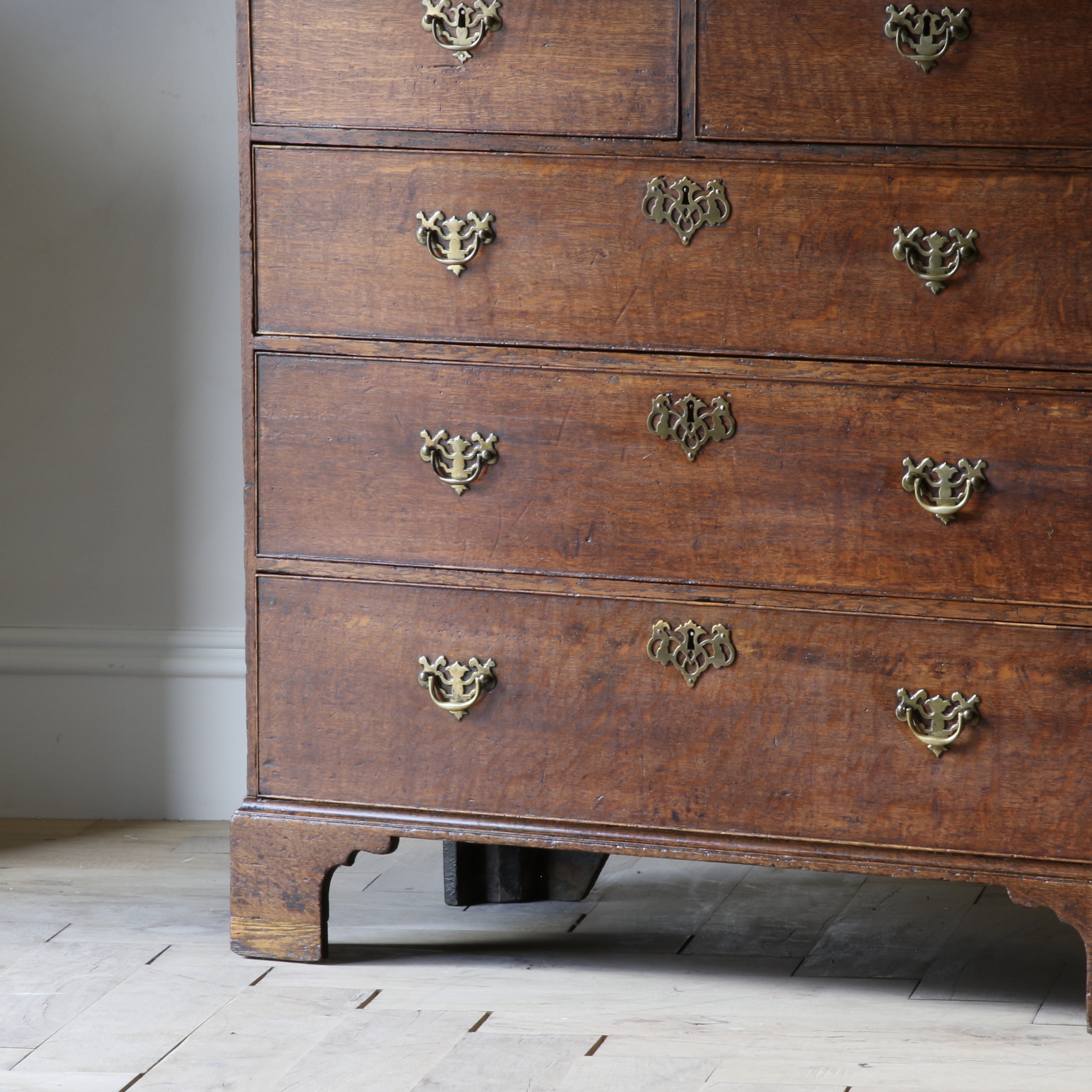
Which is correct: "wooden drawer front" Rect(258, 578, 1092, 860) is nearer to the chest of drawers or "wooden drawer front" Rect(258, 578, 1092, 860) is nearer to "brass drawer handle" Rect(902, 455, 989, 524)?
the chest of drawers

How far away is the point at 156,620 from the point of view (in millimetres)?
2641

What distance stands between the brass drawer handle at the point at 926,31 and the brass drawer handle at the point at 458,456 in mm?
619

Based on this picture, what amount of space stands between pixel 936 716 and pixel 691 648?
0.28 m

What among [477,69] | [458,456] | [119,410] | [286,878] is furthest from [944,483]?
[119,410]

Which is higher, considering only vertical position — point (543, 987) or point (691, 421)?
point (691, 421)

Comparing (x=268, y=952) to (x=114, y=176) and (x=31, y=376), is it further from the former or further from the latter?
(x=114, y=176)

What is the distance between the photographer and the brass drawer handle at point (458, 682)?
1933mm

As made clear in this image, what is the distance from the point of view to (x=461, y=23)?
184 centimetres

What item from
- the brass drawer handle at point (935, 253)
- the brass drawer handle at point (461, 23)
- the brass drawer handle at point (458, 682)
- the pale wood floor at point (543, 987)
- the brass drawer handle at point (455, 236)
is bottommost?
the pale wood floor at point (543, 987)

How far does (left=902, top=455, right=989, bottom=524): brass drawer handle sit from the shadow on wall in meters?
1.20

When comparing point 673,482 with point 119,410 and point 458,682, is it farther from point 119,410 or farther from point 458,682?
point 119,410

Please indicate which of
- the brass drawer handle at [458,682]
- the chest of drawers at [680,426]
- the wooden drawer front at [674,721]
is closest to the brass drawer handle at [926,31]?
the chest of drawers at [680,426]

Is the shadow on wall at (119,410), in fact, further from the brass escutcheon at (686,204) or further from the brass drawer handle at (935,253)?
the brass drawer handle at (935,253)

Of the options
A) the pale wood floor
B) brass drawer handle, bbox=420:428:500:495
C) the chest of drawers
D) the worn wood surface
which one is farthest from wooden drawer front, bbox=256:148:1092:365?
the pale wood floor
